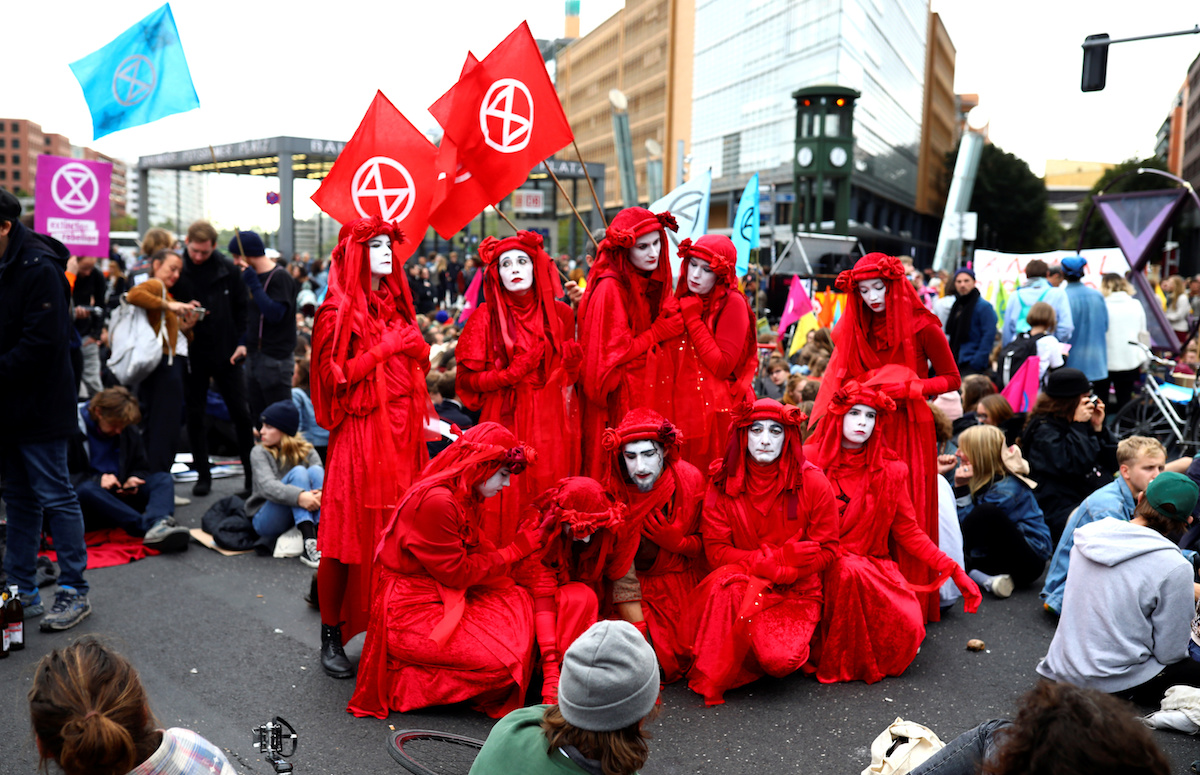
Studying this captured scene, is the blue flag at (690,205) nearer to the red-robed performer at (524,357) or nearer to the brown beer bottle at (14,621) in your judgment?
the red-robed performer at (524,357)

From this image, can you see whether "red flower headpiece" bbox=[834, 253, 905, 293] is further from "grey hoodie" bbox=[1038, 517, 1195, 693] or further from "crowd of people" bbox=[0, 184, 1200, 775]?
"grey hoodie" bbox=[1038, 517, 1195, 693]

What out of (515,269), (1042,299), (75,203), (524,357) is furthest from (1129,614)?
(75,203)

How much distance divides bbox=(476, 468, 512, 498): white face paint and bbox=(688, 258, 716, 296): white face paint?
1490mm

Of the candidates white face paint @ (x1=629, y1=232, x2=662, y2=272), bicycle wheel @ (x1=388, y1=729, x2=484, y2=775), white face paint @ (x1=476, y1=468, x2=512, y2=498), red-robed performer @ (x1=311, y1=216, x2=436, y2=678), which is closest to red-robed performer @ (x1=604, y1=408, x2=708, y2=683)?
white face paint @ (x1=476, y1=468, x2=512, y2=498)

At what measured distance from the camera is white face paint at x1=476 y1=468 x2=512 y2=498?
4.00 metres

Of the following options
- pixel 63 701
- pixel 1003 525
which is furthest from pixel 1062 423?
pixel 63 701

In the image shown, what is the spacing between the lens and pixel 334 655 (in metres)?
4.46

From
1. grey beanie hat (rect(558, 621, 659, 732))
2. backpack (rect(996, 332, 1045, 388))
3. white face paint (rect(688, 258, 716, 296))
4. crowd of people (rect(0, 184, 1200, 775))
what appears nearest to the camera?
grey beanie hat (rect(558, 621, 659, 732))

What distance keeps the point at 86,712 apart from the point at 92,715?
0.02 m

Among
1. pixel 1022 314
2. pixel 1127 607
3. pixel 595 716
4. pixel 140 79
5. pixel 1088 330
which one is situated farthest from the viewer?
pixel 1022 314

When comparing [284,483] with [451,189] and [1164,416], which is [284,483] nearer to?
[451,189]

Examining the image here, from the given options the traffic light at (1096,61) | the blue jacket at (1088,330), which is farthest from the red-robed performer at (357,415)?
the traffic light at (1096,61)

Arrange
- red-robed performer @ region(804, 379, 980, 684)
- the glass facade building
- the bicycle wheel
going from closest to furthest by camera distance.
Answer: the bicycle wheel, red-robed performer @ region(804, 379, 980, 684), the glass facade building

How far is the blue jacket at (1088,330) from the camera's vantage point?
9.01 meters
